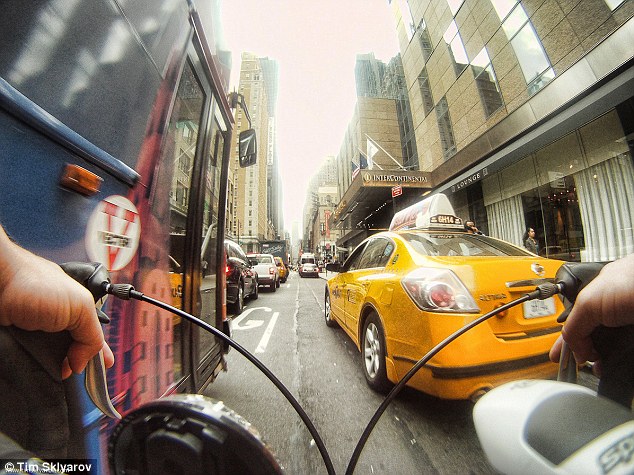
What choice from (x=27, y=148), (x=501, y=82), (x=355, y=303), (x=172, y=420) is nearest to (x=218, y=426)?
(x=172, y=420)

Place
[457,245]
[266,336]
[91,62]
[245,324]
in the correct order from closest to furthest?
[91,62] < [457,245] < [266,336] < [245,324]

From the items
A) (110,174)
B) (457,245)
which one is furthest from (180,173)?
(457,245)

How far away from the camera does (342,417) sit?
7.02ft

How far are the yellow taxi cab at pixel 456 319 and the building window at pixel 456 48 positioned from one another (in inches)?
550

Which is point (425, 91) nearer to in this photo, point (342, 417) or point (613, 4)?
point (613, 4)

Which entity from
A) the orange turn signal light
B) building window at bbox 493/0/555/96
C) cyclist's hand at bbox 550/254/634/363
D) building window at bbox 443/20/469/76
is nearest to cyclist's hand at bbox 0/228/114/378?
the orange turn signal light

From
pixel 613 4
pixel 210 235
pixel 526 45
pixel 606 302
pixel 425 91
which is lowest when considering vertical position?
pixel 606 302

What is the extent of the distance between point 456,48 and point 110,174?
16890 millimetres

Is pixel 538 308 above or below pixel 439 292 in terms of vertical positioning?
below

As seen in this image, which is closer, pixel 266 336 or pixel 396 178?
pixel 266 336

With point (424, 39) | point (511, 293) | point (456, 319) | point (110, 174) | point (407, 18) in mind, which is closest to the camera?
point (110, 174)

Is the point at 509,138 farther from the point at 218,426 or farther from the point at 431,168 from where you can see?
the point at 218,426

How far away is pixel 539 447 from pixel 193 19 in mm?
2727

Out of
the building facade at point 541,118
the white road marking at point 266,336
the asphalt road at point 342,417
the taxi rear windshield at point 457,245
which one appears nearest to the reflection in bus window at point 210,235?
the asphalt road at point 342,417
